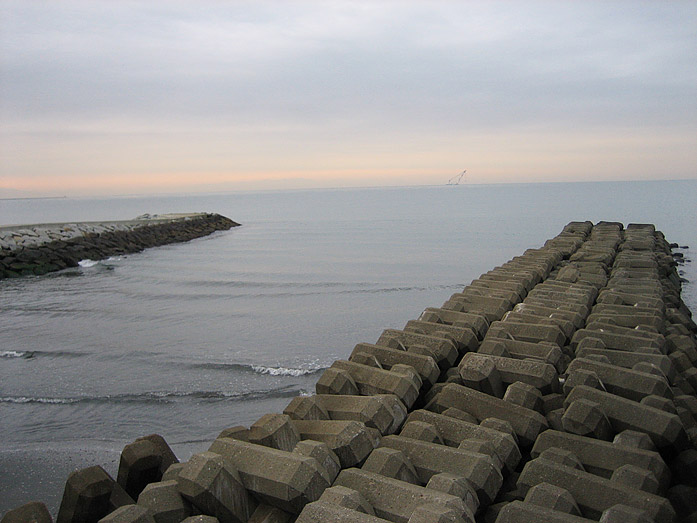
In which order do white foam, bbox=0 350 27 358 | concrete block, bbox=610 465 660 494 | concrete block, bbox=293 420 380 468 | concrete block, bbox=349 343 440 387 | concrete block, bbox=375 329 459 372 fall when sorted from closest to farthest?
concrete block, bbox=610 465 660 494
concrete block, bbox=293 420 380 468
concrete block, bbox=349 343 440 387
concrete block, bbox=375 329 459 372
white foam, bbox=0 350 27 358

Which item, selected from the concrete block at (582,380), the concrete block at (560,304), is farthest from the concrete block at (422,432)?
the concrete block at (560,304)

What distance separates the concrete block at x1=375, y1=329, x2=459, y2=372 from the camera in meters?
5.17

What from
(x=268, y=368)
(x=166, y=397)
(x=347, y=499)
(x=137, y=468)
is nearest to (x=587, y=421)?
(x=347, y=499)

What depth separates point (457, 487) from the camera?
291 cm

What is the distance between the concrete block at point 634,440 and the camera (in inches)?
139

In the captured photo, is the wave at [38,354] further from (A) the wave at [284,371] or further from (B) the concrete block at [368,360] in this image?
(B) the concrete block at [368,360]

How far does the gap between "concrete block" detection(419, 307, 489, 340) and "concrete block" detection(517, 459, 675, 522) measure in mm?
2852

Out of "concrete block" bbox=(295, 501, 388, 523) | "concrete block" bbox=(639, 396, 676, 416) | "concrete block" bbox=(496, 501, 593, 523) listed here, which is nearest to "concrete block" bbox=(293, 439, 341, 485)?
"concrete block" bbox=(295, 501, 388, 523)

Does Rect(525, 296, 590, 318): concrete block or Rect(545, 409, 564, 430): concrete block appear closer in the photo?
Rect(545, 409, 564, 430): concrete block

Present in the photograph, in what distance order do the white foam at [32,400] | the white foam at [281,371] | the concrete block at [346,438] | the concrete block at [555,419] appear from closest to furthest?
the concrete block at [346,438], the concrete block at [555,419], the white foam at [32,400], the white foam at [281,371]

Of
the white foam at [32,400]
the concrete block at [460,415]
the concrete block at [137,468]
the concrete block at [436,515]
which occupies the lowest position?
the white foam at [32,400]

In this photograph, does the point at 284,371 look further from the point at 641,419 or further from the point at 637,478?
the point at 637,478

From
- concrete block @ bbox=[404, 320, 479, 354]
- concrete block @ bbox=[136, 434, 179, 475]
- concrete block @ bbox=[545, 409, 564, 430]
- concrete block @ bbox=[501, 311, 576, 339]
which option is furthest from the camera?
concrete block @ bbox=[501, 311, 576, 339]

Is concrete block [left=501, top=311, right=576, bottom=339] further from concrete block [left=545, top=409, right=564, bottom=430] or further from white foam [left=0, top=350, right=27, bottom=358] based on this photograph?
white foam [left=0, top=350, right=27, bottom=358]
